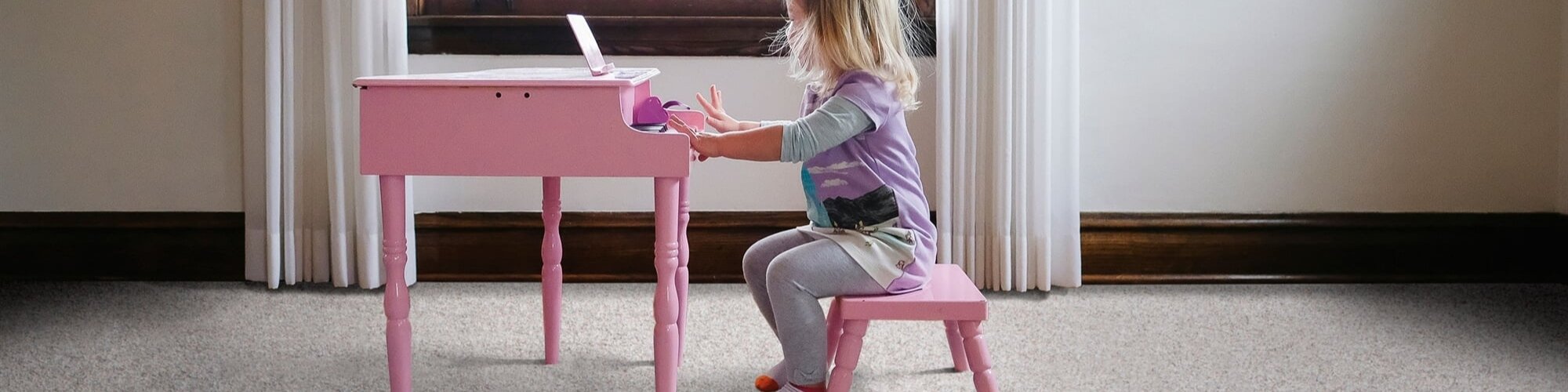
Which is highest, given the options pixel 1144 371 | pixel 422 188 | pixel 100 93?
pixel 100 93

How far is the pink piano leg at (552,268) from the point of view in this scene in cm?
230

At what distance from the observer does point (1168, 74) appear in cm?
310

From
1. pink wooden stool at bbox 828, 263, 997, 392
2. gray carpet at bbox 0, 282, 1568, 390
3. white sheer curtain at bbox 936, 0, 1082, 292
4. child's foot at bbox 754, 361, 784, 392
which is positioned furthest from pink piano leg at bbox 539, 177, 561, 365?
white sheer curtain at bbox 936, 0, 1082, 292

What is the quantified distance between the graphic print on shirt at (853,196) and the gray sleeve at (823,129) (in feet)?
0.25

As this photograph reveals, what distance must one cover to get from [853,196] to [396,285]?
667mm

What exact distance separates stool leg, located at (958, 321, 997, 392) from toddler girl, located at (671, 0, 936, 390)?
0.10 metres

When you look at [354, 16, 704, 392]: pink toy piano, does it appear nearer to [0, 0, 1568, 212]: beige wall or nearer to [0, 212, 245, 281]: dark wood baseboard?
[0, 0, 1568, 212]: beige wall

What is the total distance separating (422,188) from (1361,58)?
222 centimetres

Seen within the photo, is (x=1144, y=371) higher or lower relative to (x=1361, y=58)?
lower

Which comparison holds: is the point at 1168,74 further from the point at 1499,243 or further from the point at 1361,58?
the point at 1499,243

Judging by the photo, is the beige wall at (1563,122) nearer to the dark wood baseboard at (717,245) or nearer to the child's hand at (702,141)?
the dark wood baseboard at (717,245)

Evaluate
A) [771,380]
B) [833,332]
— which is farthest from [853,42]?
[771,380]

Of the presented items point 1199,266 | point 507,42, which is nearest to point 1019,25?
point 1199,266

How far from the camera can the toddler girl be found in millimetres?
1894
